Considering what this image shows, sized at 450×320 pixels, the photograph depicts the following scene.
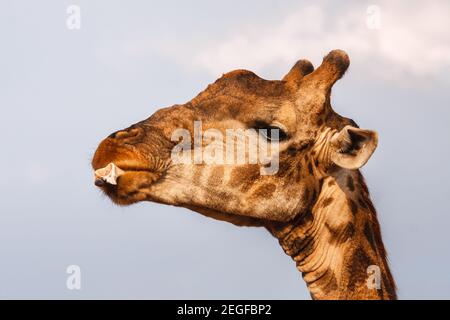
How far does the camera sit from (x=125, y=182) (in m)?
12.5

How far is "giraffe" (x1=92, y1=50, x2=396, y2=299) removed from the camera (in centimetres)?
1266

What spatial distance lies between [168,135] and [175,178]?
58cm

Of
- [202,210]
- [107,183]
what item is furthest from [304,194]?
[107,183]

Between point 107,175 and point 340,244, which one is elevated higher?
point 107,175

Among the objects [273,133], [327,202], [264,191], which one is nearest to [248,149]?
[273,133]

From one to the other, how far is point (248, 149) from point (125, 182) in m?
1.75

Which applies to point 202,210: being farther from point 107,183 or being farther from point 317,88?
point 317,88

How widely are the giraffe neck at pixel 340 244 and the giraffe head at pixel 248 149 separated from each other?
0.78ft

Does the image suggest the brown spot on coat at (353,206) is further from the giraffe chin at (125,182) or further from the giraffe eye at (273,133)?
the giraffe chin at (125,182)

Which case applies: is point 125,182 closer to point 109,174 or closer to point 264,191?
point 109,174

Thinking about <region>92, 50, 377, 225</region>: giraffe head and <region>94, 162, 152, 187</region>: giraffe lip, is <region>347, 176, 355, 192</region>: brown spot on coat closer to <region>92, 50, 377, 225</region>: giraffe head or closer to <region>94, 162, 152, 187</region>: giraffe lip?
<region>92, 50, 377, 225</region>: giraffe head

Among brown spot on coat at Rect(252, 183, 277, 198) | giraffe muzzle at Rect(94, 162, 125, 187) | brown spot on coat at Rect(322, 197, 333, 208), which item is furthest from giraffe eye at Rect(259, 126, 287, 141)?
giraffe muzzle at Rect(94, 162, 125, 187)

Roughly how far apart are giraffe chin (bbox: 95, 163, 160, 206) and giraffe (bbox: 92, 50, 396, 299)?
1 centimetres
